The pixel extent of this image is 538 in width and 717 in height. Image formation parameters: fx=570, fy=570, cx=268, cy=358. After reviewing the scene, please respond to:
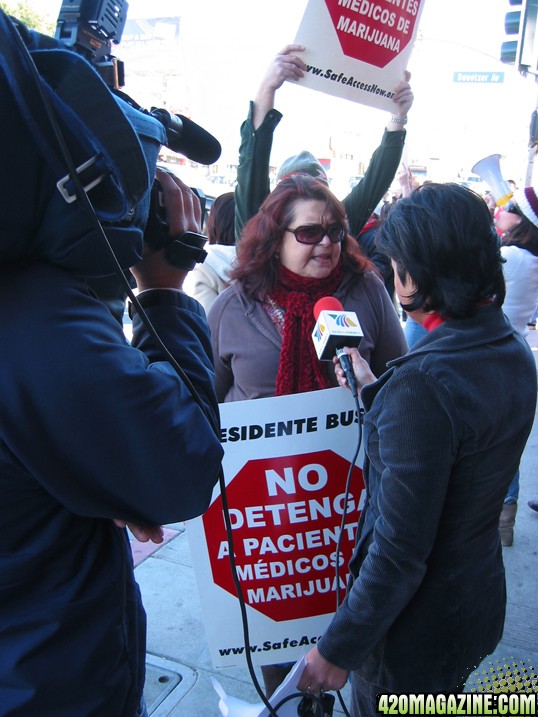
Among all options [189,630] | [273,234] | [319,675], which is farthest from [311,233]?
[189,630]

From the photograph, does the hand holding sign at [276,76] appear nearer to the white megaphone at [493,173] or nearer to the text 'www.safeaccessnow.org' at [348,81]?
the text 'www.safeaccessnow.org' at [348,81]

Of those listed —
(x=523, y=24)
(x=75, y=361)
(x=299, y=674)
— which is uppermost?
(x=523, y=24)

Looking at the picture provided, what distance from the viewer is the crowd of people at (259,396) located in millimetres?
792

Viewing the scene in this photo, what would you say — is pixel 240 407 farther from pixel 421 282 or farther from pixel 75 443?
pixel 75 443

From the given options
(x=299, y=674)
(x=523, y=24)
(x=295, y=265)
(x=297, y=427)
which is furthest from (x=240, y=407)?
(x=523, y=24)

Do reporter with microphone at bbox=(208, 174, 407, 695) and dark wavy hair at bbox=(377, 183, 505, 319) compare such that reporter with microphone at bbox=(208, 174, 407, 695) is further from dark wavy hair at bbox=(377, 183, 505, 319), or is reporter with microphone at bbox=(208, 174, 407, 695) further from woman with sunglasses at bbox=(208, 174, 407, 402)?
dark wavy hair at bbox=(377, 183, 505, 319)

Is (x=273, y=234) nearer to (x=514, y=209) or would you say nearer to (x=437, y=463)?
(x=437, y=463)

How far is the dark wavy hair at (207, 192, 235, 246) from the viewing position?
146 inches

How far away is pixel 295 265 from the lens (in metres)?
2.08

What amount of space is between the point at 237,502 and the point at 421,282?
3.01 ft

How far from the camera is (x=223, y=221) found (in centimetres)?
373

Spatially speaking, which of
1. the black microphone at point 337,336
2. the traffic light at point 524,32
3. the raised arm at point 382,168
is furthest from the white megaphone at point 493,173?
the black microphone at point 337,336

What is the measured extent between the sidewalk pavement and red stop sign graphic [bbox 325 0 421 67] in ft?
8.63

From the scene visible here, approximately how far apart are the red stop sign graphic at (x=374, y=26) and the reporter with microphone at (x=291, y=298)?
0.60m
